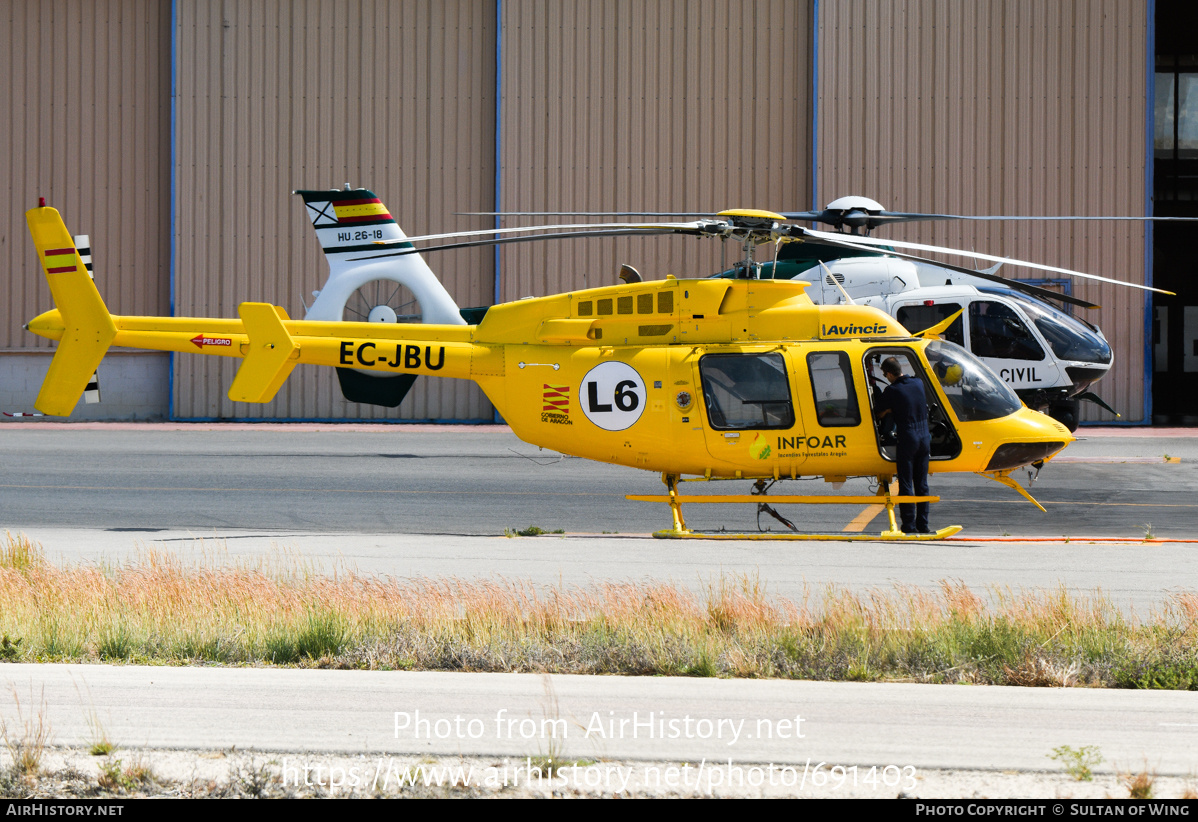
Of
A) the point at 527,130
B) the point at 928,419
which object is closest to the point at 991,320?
the point at 928,419

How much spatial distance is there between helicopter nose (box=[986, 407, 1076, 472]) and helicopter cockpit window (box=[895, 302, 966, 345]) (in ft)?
16.6

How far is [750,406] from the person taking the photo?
11680mm

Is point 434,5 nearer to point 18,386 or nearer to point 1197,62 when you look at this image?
point 18,386

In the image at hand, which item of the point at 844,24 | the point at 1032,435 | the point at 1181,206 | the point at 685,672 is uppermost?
the point at 844,24

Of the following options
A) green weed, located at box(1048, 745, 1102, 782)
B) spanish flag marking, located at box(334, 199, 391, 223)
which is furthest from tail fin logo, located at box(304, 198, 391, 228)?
green weed, located at box(1048, 745, 1102, 782)

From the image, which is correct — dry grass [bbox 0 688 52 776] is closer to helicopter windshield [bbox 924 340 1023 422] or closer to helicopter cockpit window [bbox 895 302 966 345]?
helicopter windshield [bbox 924 340 1023 422]

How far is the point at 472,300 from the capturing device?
27.8 meters

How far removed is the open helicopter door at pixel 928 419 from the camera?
11539mm

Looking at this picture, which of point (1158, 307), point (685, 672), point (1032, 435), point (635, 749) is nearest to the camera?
point (635, 749)

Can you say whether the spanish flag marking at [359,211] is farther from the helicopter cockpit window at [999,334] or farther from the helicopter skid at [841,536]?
the helicopter cockpit window at [999,334]

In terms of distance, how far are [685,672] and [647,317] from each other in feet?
19.8

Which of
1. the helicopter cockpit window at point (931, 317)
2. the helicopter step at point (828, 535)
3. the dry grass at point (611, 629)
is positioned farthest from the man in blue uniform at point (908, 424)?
the helicopter cockpit window at point (931, 317)

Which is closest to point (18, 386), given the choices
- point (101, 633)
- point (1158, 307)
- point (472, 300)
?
point (472, 300)

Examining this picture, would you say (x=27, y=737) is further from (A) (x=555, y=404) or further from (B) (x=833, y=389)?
(B) (x=833, y=389)
